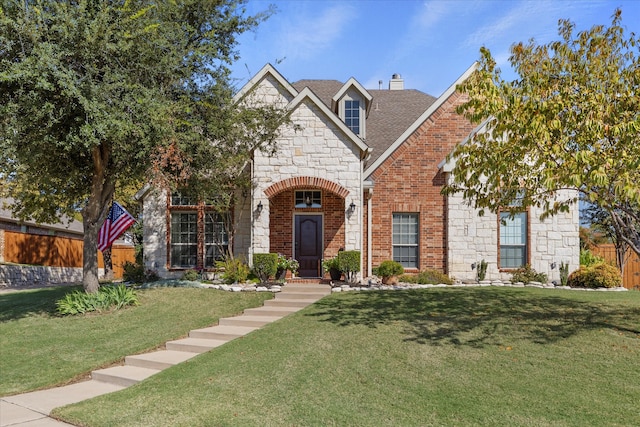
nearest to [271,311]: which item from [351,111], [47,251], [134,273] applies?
[134,273]

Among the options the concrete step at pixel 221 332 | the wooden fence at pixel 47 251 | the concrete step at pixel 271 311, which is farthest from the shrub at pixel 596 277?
the wooden fence at pixel 47 251

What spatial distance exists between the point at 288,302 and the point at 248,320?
75.5 inches

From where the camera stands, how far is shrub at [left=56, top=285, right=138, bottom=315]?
12.7 metres

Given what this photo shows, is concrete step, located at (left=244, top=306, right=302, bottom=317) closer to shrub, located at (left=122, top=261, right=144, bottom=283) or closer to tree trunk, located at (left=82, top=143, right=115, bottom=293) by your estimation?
tree trunk, located at (left=82, top=143, right=115, bottom=293)

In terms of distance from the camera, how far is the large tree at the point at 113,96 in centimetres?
1030

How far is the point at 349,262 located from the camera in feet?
49.4

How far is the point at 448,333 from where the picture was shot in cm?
926

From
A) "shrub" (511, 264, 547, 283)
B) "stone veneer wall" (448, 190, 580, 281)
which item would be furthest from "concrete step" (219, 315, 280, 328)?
"shrub" (511, 264, 547, 283)

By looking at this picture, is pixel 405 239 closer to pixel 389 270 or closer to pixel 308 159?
pixel 389 270

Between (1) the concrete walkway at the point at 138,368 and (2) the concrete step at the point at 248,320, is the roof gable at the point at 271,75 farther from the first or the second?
(2) the concrete step at the point at 248,320

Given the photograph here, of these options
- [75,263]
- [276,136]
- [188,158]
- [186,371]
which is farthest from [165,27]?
[75,263]

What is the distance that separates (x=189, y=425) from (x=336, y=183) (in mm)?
10689

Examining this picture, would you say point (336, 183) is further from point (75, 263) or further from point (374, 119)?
point (75, 263)

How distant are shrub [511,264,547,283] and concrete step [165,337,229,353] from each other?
10825 mm
